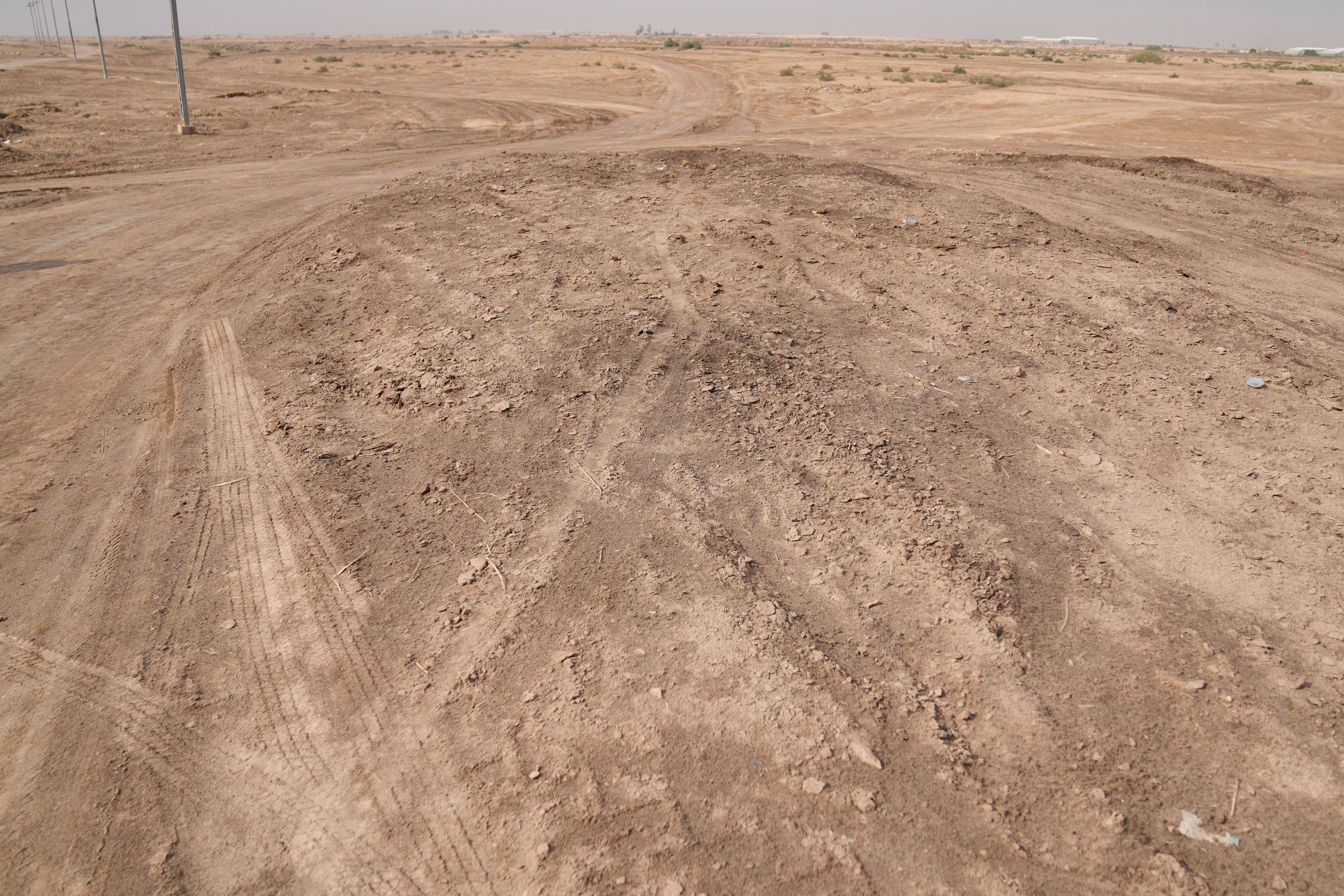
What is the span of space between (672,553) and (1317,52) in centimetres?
13640

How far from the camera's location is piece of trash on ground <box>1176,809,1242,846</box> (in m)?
3.06

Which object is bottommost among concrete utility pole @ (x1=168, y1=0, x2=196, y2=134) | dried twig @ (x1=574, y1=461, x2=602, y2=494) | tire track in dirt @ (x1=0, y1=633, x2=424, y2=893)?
tire track in dirt @ (x1=0, y1=633, x2=424, y2=893)

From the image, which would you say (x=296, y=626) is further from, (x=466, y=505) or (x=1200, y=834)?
(x=1200, y=834)

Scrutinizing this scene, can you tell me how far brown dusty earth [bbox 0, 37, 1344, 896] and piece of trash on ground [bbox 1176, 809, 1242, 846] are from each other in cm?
3

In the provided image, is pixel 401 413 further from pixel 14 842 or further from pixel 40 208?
pixel 40 208

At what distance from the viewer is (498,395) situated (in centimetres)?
639

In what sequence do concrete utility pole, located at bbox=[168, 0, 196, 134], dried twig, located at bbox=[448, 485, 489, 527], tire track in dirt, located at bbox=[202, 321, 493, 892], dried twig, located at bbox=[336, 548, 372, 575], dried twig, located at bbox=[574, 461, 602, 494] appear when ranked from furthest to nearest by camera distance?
concrete utility pole, located at bbox=[168, 0, 196, 134], dried twig, located at bbox=[574, 461, 602, 494], dried twig, located at bbox=[448, 485, 489, 527], dried twig, located at bbox=[336, 548, 372, 575], tire track in dirt, located at bbox=[202, 321, 493, 892]

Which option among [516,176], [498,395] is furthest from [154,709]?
[516,176]

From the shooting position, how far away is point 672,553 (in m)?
4.69

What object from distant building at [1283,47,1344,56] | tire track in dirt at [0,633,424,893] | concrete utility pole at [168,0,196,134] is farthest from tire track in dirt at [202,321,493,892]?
distant building at [1283,47,1344,56]

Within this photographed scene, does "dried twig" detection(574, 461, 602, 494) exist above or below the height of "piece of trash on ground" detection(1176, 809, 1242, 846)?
above

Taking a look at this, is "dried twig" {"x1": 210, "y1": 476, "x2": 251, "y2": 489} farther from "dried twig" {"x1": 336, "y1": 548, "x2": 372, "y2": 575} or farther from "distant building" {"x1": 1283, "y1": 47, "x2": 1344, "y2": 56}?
"distant building" {"x1": 1283, "y1": 47, "x2": 1344, "y2": 56}

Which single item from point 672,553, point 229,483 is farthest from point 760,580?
point 229,483

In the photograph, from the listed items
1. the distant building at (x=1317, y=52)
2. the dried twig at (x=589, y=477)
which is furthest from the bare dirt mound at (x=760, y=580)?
the distant building at (x=1317, y=52)
